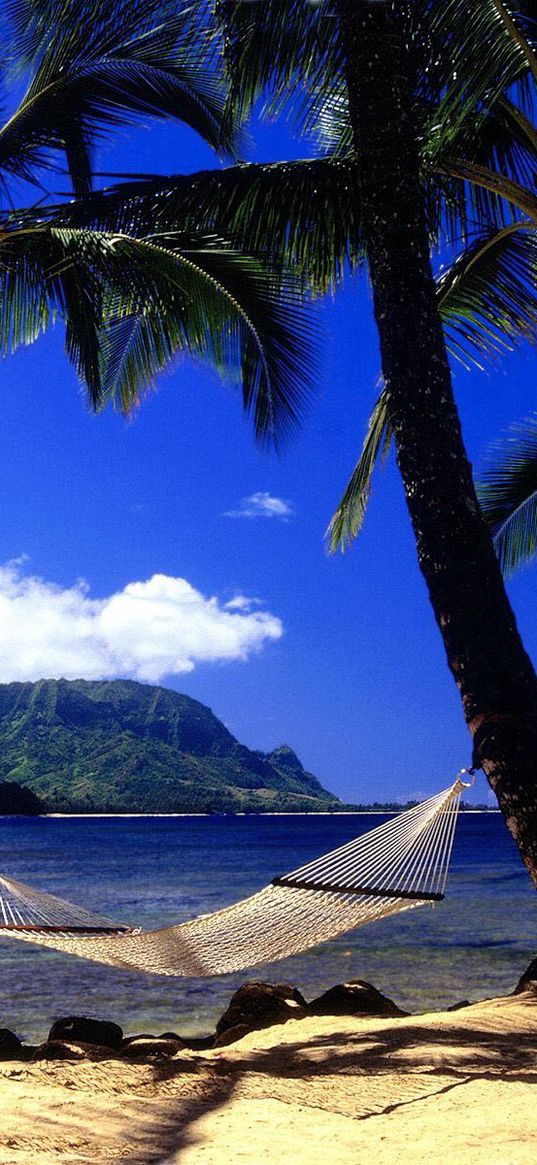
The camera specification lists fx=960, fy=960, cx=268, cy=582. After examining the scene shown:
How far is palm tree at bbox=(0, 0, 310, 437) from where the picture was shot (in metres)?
3.61

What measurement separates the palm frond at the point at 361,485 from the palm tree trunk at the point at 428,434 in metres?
1.63

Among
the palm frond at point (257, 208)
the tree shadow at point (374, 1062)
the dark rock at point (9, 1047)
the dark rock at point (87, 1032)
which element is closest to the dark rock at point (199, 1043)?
the dark rock at point (87, 1032)

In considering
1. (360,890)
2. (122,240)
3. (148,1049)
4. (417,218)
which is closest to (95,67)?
(122,240)

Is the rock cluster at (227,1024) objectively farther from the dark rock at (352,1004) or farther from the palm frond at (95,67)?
the palm frond at (95,67)

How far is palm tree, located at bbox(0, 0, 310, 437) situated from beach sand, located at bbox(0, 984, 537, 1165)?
8.14 feet

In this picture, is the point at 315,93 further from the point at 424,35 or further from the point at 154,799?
the point at 154,799

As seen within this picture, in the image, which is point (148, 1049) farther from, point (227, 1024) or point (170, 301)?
point (170, 301)

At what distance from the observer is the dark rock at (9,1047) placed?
361 cm

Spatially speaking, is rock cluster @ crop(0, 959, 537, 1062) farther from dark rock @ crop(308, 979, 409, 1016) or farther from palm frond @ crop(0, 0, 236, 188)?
palm frond @ crop(0, 0, 236, 188)

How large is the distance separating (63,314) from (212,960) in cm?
263

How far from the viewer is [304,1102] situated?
2.37m

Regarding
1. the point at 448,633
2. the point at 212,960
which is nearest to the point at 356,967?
the point at 212,960

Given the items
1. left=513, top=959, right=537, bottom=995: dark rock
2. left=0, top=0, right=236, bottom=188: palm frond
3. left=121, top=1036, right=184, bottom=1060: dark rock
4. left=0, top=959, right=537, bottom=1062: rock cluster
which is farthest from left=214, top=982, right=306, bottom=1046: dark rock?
left=0, top=0, right=236, bottom=188: palm frond

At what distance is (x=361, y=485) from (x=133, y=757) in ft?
168
